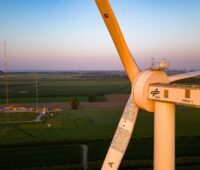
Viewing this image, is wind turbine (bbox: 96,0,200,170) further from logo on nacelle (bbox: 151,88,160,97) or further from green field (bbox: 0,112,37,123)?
green field (bbox: 0,112,37,123)

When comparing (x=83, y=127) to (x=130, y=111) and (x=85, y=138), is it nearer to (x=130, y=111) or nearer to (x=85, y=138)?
(x=85, y=138)

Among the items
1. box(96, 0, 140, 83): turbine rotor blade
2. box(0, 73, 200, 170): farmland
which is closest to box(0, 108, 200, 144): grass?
box(0, 73, 200, 170): farmland

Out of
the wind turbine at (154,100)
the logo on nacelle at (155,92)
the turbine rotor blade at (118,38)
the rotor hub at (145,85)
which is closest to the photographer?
the wind turbine at (154,100)

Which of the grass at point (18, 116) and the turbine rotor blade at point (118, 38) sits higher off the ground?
the turbine rotor blade at point (118, 38)

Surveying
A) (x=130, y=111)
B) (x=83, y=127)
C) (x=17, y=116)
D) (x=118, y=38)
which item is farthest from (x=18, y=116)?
(x=118, y=38)

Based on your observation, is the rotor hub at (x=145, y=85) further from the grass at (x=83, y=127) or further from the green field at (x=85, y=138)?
the grass at (x=83, y=127)

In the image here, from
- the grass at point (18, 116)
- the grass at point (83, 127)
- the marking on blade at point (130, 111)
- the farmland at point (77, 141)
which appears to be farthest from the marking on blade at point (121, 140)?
the grass at point (18, 116)
